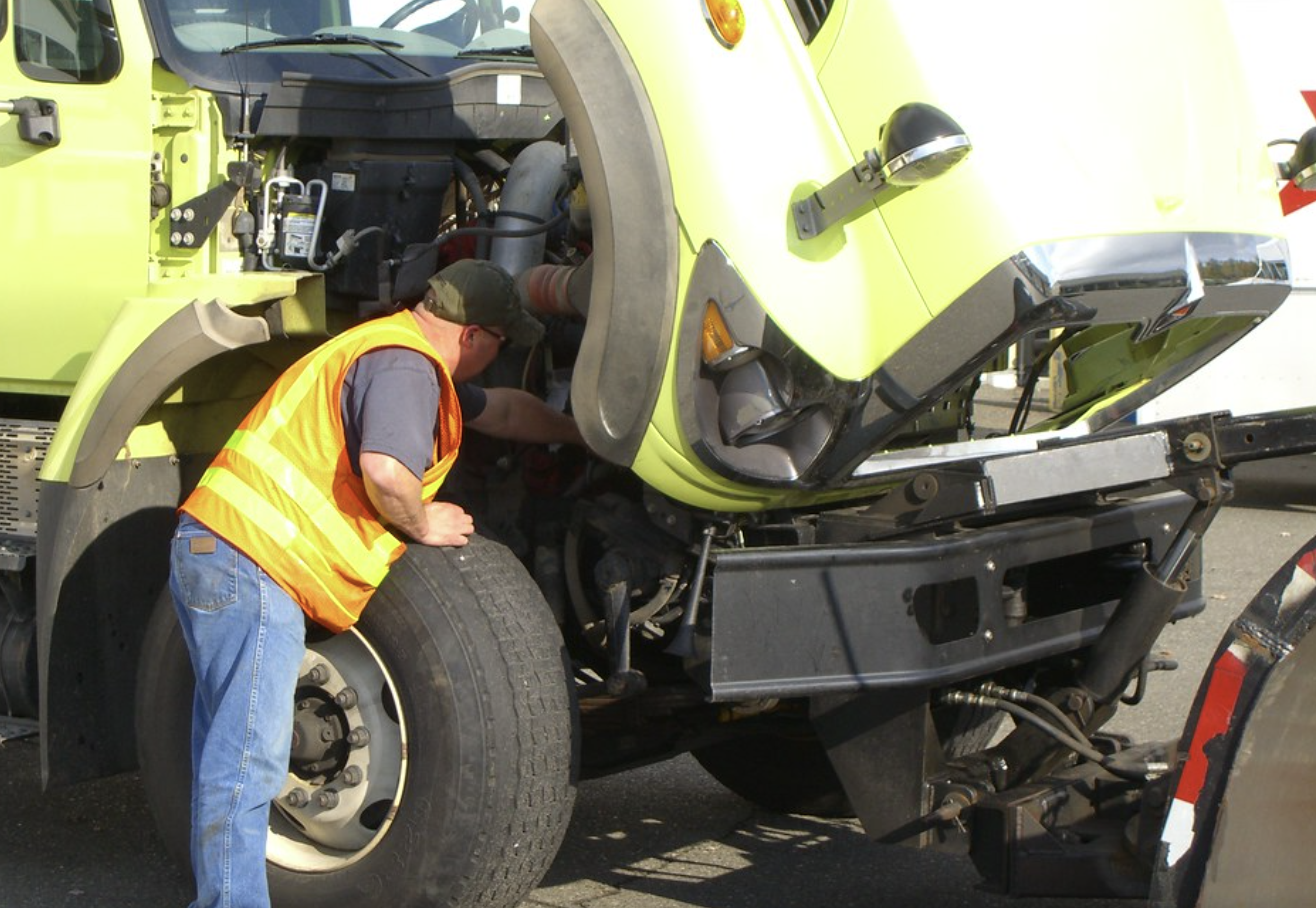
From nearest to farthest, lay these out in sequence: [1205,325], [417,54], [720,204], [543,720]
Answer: [720,204] < [543,720] < [1205,325] < [417,54]

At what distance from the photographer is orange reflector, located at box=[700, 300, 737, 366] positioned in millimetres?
3568

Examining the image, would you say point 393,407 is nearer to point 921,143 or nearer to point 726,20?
point 726,20

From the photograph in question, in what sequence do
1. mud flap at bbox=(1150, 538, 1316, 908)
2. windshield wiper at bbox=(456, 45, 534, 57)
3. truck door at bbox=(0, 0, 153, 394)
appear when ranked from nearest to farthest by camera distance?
1. mud flap at bbox=(1150, 538, 1316, 908)
2. truck door at bbox=(0, 0, 153, 394)
3. windshield wiper at bbox=(456, 45, 534, 57)

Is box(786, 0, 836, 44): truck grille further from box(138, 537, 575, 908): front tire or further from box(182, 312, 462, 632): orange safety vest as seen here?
box(138, 537, 575, 908): front tire

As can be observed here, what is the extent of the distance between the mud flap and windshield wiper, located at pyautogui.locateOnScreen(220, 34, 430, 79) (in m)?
2.57

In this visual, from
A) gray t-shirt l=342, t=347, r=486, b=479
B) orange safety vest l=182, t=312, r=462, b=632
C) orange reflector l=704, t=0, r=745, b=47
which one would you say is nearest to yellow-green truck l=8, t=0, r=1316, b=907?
orange reflector l=704, t=0, r=745, b=47

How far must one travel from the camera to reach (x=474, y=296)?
13.0 ft

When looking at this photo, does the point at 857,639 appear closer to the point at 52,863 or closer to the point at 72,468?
the point at 72,468

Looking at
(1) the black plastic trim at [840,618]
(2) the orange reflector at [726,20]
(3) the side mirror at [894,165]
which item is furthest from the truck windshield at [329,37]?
(1) the black plastic trim at [840,618]

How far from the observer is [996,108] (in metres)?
3.55

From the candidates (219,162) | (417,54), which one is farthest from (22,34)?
(417,54)

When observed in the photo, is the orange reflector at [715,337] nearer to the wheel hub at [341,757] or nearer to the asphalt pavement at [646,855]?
the wheel hub at [341,757]

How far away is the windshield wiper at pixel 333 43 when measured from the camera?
468 centimetres

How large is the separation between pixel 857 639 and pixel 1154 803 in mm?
689
